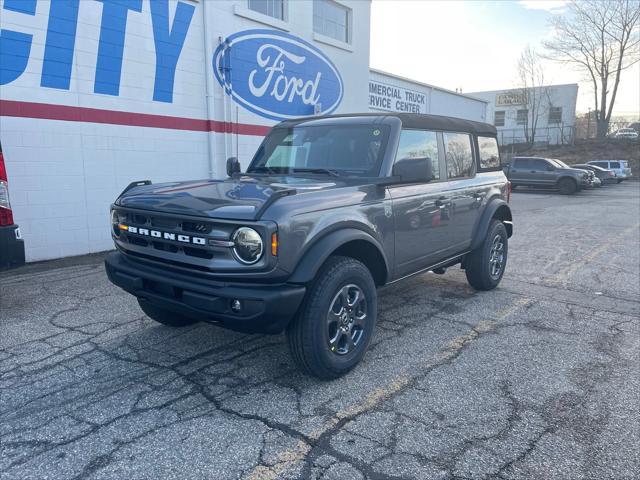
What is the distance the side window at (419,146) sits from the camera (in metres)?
4.34

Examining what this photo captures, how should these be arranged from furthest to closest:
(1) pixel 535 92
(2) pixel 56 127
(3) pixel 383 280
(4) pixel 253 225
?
(1) pixel 535 92 → (2) pixel 56 127 → (3) pixel 383 280 → (4) pixel 253 225

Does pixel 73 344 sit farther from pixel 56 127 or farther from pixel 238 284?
pixel 56 127

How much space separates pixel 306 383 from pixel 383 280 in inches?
42.8

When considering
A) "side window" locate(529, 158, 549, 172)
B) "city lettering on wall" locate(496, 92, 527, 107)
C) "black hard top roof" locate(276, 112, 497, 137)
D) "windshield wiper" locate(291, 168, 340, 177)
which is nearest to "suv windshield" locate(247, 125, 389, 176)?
"windshield wiper" locate(291, 168, 340, 177)

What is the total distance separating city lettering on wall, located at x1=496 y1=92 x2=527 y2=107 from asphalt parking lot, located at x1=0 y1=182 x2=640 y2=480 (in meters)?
45.5

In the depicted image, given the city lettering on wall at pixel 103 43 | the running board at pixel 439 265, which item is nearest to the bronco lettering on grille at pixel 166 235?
the running board at pixel 439 265

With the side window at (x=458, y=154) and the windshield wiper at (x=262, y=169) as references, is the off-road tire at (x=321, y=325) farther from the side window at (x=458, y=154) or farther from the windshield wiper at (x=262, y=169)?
the side window at (x=458, y=154)

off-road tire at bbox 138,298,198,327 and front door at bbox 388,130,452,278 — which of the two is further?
off-road tire at bbox 138,298,198,327

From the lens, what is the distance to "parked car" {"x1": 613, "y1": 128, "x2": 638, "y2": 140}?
39941 mm

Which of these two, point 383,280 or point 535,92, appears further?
point 535,92

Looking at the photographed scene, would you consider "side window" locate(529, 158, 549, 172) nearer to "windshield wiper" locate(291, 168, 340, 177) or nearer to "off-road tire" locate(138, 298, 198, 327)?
"windshield wiper" locate(291, 168, 340, 177)

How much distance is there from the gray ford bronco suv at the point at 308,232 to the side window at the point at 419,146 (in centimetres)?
2

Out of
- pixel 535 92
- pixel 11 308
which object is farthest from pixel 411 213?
pixel 535 92

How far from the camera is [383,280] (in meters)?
4.08
